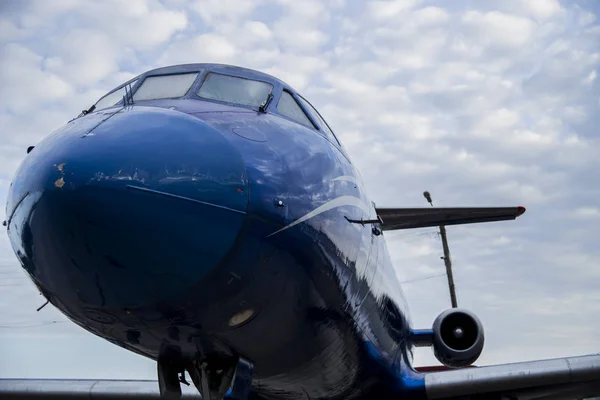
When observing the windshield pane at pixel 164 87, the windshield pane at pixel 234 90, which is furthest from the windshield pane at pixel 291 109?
the windshield pane at pixel 164 87

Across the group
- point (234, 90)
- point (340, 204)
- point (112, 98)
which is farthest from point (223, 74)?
point (340, 204)

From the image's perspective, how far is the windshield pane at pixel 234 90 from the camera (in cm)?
641

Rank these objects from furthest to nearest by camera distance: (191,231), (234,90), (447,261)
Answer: (447,261) < (234,90) < (191,231)

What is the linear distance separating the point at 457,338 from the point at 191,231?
7.97m

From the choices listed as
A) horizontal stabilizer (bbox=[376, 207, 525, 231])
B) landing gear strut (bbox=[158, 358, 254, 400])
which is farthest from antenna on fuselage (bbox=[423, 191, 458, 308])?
landing gear strut (bbox=[158, 358, 254, 400])

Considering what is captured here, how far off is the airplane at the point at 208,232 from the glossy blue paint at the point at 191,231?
1cm

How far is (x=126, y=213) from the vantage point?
4.36 m

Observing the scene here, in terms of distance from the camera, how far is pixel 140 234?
14.4ft

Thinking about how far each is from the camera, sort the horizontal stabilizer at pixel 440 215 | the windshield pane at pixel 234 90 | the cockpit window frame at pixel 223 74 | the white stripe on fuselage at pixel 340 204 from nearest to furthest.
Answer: the white stripe on fuselage at pixel 340 204 → the cockpit window frame at pixel 223 74 → the windshield pane at pixel 234 90 → the horizontal stabilizer at pixel 440 215

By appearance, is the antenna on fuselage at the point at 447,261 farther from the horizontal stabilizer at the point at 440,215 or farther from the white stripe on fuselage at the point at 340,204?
the white stripe on fuselage at the point at 340,204

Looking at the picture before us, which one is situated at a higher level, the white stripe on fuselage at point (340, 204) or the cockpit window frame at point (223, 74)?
the cockpit window frame at point (223, 74)

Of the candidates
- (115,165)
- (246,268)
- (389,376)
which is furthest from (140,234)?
(389,376)

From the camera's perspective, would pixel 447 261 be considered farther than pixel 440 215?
Yes

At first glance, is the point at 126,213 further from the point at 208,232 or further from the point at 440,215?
the point at 440,215
